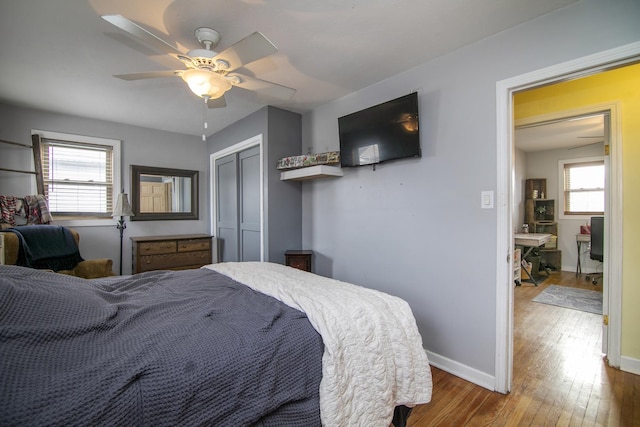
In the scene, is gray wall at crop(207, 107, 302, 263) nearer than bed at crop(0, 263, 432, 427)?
No

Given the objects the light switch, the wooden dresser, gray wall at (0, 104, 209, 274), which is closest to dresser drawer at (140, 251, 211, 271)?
the wooden dresser

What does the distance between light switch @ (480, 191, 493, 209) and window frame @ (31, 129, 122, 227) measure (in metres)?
4.23

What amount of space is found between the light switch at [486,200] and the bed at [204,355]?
3.52 feet

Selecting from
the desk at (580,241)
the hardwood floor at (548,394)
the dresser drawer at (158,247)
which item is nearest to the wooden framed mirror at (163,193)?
the dresser drawer at (158,247)

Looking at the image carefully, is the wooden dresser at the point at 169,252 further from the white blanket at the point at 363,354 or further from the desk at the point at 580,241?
the desk at the point at 580,241

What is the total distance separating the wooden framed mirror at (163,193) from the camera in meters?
3.90

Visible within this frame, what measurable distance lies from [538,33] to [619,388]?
241 centimetres

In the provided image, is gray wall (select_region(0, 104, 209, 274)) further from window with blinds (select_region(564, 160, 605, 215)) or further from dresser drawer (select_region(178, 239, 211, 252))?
window with blinds (select_region(564, 160, 605, 215))

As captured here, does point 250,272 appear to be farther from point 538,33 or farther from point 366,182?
point 538,33

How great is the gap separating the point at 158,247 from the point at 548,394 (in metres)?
4.08

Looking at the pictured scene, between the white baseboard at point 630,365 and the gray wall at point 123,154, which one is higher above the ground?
the gray wall at point 123,154

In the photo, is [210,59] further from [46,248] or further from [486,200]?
[46,248]

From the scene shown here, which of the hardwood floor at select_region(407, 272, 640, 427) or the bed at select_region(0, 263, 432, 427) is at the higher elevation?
the bed at select_region(0, 263, 432, 427)

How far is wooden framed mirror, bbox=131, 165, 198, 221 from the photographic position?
3.90m
